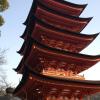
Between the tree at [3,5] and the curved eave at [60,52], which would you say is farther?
the curved eave at [60,52]

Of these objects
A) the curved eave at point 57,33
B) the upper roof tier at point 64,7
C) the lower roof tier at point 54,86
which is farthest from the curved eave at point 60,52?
the upper roof tier at point 64,7

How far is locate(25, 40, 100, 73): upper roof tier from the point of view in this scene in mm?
21125

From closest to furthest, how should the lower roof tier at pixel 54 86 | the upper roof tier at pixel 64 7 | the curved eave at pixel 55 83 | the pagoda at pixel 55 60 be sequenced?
1. the curved eave at pixel 55 83
2. the lower roof tier at pixel 54 86
3. the pagoda at pixel 55 60
4. the upper roof tier at pixel 64 7

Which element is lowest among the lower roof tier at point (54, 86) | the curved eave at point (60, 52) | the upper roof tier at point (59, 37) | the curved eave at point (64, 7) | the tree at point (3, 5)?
the lower roof tier at point (54, 86)

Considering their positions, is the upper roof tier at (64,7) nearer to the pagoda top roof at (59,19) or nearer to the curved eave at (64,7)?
the curved eave at (64,7)

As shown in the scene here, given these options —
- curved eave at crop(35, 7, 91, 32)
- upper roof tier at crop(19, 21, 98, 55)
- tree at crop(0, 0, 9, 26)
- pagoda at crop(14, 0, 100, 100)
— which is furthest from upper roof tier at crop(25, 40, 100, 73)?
curved eave at crop(35, 7, 91, 32)

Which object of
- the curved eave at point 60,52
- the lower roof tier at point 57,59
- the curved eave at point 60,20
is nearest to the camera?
the curved eave at point 60,52

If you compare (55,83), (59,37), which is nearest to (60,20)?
(59,37)

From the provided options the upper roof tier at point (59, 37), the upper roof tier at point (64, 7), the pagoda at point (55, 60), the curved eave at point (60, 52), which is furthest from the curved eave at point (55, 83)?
the upper roof tier at point (64, 7)

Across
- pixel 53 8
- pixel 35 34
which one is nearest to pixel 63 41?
pixel 35 34

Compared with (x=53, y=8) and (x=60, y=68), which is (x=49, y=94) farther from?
(x=53, y=8)

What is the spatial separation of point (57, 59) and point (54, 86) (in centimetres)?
324

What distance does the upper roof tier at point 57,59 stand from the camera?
2112 cm

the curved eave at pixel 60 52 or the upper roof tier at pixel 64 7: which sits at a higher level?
the upper roof tier at pixel 64 7
